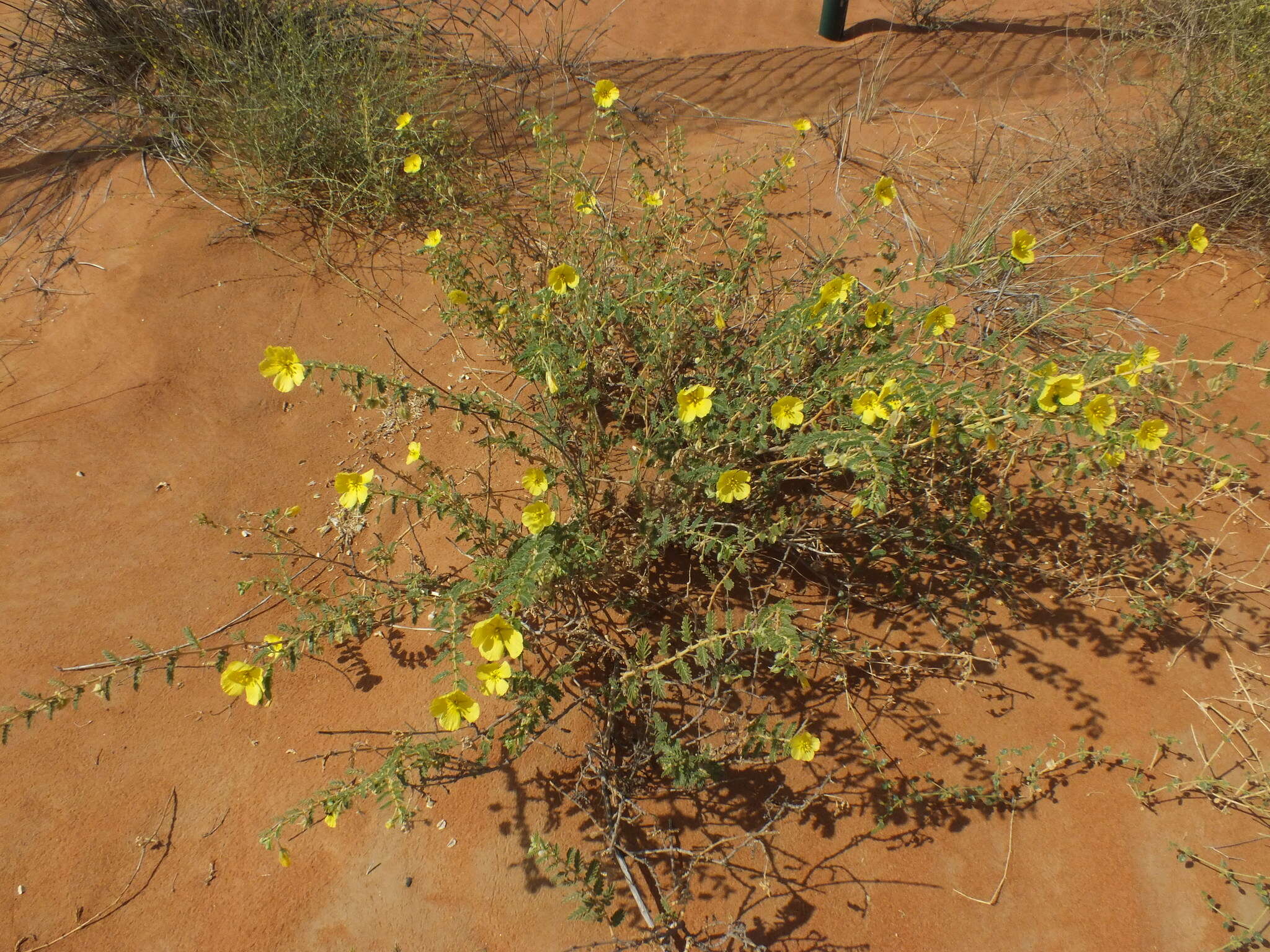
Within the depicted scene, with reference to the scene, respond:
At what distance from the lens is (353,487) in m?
1.91

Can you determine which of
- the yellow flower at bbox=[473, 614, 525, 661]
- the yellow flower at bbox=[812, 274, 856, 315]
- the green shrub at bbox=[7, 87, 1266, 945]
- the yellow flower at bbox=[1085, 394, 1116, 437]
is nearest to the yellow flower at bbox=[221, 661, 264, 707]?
the green shrub at bbox=[7, 87, 1266, 945]

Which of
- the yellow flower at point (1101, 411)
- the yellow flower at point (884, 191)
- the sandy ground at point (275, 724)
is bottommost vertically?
the sandy ground at point (275, 724)

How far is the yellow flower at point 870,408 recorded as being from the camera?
1.80 m

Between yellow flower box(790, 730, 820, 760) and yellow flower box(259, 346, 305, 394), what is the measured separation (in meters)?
1.58

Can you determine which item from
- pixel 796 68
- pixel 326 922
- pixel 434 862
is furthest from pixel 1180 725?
pixel 796 68

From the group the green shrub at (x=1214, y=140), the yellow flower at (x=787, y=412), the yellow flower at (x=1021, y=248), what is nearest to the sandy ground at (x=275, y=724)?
the green shrub at (x=1214, y=140)

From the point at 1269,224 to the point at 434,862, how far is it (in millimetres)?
4345

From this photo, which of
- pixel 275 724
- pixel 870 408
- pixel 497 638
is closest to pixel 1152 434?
pixel 870 408

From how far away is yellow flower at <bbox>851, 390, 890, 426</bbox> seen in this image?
5.92ft

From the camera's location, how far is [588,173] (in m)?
3.72

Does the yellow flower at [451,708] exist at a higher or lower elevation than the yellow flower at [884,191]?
lower

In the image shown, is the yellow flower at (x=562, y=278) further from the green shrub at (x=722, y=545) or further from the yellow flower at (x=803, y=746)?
the yellow flower at (x=803, y=746)

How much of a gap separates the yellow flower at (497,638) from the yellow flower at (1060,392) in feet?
4.48

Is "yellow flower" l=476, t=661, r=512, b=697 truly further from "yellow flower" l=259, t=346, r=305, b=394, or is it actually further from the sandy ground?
"yellow flower" l=259, t=346, r=305, b=394
